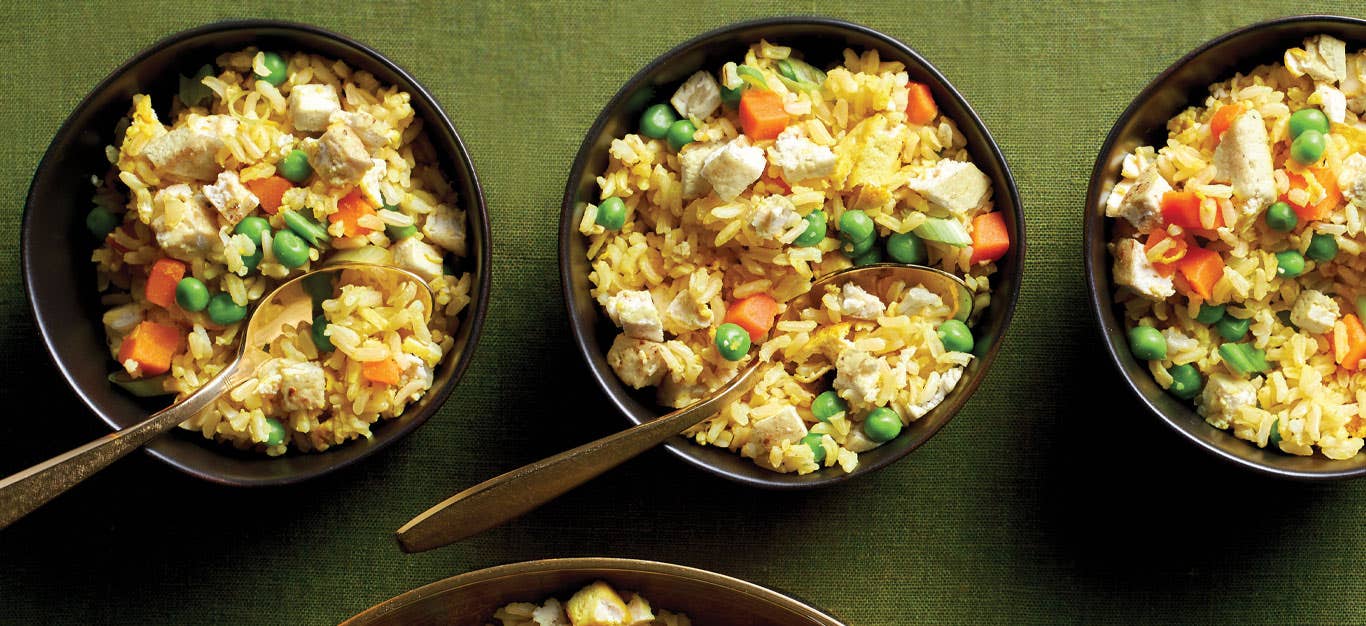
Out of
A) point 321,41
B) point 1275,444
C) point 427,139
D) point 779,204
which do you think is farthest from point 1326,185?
point 321,41

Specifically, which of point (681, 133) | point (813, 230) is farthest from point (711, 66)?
point (813, 230)

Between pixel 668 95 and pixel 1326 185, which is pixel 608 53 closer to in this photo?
pixel 668 95

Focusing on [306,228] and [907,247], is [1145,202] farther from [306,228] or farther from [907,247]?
[306,228]

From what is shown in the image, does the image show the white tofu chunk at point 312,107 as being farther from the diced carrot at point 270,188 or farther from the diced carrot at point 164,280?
the diced carrot at point 164,280

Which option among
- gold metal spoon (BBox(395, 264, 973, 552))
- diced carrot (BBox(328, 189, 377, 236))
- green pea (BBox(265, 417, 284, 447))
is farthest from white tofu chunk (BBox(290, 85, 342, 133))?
gold metal spoon (BBox(395, 264, 973, 552))

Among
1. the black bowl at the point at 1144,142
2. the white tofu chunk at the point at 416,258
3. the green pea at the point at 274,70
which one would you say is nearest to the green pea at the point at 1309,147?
the black bowl at the point at 1144,142

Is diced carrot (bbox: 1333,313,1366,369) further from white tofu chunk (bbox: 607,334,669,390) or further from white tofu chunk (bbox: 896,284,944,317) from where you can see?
white tofu chunk (bbox: 607,334,669,390)

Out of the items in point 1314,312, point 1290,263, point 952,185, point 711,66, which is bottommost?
point 1314,312
